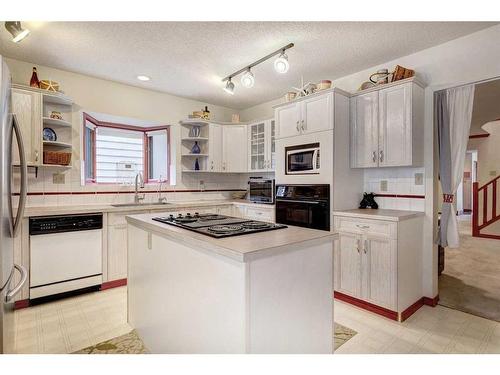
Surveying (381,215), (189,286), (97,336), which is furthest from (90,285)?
(381,215)

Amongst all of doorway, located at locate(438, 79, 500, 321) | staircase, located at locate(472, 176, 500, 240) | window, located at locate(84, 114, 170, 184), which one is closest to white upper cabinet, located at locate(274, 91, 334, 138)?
doorway, located at locate(438, 79, 500, 321)

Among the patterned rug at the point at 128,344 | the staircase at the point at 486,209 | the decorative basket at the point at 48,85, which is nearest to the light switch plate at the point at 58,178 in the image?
the decorative basket at the point at 48,85

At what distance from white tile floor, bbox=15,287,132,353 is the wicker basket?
1483 millimetres

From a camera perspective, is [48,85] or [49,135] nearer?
[48,85]

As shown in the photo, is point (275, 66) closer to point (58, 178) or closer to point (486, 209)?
point (58, 178)

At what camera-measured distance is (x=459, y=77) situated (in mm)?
→ 2570

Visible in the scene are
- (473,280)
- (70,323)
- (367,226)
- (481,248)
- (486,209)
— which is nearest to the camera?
(70,323)

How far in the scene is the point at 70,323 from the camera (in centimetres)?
242

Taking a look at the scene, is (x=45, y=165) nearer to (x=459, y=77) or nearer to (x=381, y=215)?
(x=381, y=215)

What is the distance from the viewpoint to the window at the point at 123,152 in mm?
3750

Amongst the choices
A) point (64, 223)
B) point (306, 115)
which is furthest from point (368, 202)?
point (64, 223)

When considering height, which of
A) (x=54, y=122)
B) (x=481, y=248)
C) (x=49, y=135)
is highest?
(x=54, y=122)

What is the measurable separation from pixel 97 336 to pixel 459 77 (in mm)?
3863

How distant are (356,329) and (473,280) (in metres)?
2.09
